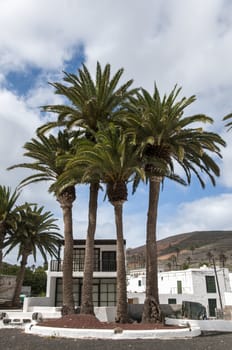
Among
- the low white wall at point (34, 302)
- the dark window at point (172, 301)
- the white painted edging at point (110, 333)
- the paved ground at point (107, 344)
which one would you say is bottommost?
the paved ground at point (107, 344)

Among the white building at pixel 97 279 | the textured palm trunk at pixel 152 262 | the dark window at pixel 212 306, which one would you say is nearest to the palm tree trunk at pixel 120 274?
the textured palm trunk at pixel 152 262

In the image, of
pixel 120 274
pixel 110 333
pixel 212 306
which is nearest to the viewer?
pixel 110 333

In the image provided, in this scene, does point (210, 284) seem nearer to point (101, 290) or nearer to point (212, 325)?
point (101, 290)

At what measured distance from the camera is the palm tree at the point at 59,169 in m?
24.4

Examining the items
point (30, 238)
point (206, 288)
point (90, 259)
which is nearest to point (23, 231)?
point (30, 238)

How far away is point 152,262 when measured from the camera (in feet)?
71.4

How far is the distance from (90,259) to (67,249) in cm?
202

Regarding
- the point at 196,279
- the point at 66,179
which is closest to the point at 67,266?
the point at 66,179

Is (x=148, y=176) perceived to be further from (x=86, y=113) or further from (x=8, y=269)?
(x=8, y=269)

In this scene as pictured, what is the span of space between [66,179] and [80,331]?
9.69 m

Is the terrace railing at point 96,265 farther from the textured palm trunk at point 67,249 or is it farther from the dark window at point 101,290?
the textured palm trunk at point 67,249

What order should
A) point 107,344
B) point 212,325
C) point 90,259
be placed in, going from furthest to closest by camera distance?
point 90,259
point 212,325
point 107,344

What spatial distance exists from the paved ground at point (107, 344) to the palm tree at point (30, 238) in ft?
65.6

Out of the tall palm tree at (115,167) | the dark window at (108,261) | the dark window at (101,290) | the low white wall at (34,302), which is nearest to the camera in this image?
the tall palm tree at (115,167)
